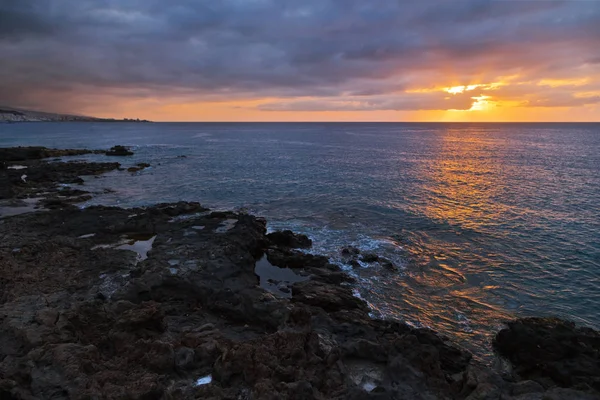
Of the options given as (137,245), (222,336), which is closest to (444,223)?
(222,336)

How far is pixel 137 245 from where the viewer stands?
89.2 feet

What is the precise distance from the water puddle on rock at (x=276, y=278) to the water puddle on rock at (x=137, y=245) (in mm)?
7987

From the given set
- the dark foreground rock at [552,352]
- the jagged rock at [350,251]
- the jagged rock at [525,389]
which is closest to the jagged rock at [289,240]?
the jagged rock at [350,251]

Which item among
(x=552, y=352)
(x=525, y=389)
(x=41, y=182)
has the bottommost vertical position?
(x=552, y=352)

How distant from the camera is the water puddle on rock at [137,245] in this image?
25511mm

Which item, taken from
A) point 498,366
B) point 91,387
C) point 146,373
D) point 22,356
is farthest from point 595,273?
point 22,356

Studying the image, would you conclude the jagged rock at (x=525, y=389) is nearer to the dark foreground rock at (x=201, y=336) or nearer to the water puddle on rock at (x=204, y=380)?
the dark foreground rock at (x=201, y=336)

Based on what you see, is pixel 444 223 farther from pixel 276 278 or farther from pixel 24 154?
pixel 24 154

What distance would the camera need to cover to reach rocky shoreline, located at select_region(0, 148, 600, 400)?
35.8ft

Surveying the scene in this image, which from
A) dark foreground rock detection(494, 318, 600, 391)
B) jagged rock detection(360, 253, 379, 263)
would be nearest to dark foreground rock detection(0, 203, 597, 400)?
dark foreground rock detection(494, 318, 600, 391)

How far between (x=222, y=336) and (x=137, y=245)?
15.7m

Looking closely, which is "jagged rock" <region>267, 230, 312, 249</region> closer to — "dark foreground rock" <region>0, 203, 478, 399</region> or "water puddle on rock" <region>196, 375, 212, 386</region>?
"dark foreground rock" <region>0, 203, 478, 399</region>

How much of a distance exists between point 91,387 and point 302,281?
Result: 13.7 m

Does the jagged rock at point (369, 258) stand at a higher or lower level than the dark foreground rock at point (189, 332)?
lower
